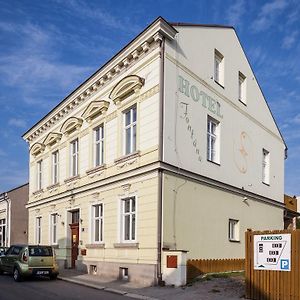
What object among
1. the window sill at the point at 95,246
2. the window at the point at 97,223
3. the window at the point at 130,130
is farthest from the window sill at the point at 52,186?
the window at the point at 130,130

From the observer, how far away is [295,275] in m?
11.8

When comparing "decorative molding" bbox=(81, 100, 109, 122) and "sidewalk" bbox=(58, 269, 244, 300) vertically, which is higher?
"decorative molding" bbox=(81, 100, 109, 122)

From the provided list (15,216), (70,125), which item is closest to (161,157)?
(70,125)

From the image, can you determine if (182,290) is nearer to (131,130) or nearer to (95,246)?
(95,246)

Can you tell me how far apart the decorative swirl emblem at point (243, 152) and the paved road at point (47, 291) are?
10.5 meters

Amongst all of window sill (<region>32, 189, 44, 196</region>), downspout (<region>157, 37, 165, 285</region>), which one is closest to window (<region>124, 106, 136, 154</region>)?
downspout (<region>157, 37, 165, 285</region>)

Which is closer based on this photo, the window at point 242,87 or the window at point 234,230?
the window at point 234,230

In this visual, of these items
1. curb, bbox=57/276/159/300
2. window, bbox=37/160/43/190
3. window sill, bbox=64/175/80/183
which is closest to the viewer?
curb, bbox=57/276/159/300

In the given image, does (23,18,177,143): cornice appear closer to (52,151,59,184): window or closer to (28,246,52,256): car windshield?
(52,151,59,184): window

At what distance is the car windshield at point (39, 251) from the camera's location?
1902 cm

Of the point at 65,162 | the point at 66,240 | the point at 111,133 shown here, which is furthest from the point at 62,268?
the point at 111,133

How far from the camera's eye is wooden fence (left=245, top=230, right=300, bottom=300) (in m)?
11.8

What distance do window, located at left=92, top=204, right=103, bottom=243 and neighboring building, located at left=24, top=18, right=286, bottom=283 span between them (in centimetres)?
5

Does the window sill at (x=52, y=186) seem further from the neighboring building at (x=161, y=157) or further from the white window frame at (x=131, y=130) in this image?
the white window frame at (x=131, y=130)
